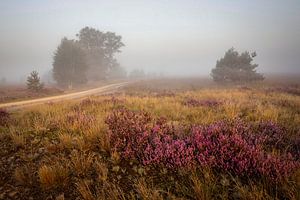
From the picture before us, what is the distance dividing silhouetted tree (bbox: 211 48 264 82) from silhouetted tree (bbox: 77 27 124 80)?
30.3 metres

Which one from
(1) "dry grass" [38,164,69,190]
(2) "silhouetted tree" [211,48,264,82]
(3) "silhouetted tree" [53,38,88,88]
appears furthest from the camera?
(3) "silhouetted tree" [53,38,88,88]

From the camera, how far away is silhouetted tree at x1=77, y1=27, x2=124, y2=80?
5209 cm

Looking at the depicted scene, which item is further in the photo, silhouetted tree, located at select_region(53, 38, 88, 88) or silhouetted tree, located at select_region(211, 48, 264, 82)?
silhouetted tree, located at select_region(53, 38, 88, 88)

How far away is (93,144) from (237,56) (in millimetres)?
39367

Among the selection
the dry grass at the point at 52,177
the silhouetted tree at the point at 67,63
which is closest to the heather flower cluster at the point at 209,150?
the dry grass at the point at 52,177

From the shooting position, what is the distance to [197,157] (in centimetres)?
378

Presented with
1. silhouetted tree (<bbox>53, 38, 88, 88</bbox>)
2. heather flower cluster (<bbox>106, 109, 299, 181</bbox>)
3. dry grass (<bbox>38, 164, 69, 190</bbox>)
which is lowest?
dry grass (<bbox>38, 164, 69, 190</bbox>)

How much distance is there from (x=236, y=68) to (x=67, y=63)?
3222 cm

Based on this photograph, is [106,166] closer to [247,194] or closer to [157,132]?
[157,132]

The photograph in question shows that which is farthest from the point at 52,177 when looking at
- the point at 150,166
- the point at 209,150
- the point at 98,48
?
the point at 98,48

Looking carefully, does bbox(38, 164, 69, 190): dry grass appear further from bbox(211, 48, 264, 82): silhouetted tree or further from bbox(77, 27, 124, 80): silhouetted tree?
bbox(77, 27, 124, 80): silhouetted tree

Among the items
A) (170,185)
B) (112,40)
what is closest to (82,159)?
(170,185)

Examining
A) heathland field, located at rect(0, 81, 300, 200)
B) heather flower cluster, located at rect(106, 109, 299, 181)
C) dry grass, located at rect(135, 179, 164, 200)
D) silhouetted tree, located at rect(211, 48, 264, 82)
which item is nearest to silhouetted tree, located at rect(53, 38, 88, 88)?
silhouetted tree, located at rect(211, 48, 264, 82)

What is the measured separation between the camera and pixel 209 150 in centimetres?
385
